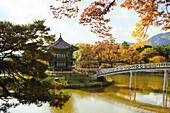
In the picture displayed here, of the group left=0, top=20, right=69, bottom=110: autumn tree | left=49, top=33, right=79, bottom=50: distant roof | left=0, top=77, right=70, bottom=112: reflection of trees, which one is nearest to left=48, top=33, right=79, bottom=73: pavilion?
left=49, top=33, right=79, bottom=50: distant roof

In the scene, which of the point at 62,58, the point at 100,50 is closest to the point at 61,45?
the point at 62,58

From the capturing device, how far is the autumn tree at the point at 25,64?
19.9 feet

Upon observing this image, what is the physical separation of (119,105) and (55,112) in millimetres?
5218

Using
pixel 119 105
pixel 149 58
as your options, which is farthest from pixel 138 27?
pixel 149 58

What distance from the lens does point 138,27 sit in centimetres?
485

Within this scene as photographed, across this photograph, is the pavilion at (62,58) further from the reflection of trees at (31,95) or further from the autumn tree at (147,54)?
the autumn tree at (147,54)

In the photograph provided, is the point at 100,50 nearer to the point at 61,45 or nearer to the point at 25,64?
the point at 61,45

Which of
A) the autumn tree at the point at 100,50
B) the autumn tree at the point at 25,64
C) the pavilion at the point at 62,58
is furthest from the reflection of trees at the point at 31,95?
the autumn tree at the point at 100,50

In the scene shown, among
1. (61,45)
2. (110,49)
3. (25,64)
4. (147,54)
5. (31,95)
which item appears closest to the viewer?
(31,95)

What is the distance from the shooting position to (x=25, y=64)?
6652 mm

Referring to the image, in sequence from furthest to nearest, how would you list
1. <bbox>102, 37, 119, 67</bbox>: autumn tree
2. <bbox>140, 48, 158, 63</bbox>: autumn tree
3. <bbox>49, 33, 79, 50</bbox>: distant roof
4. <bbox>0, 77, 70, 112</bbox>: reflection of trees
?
<bbox>140, 48, 158, 63</bbox>: autumn tree < <bbox>102, 37, 119, 67</bbox>: autumn tree < <bbox>49, 33, 79, 50</bbox>: distant roof < <bbox>0, 77, 70, 112</bbox>: reflection of trees

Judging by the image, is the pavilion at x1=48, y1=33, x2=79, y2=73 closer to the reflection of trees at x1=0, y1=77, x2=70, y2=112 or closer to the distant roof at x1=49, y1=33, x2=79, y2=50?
the distant roof at x1=49, y1=33, x2=79, y2=50

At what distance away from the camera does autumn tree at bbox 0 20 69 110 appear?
6.07m

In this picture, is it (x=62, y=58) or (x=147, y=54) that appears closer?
(x=62, y=58)
